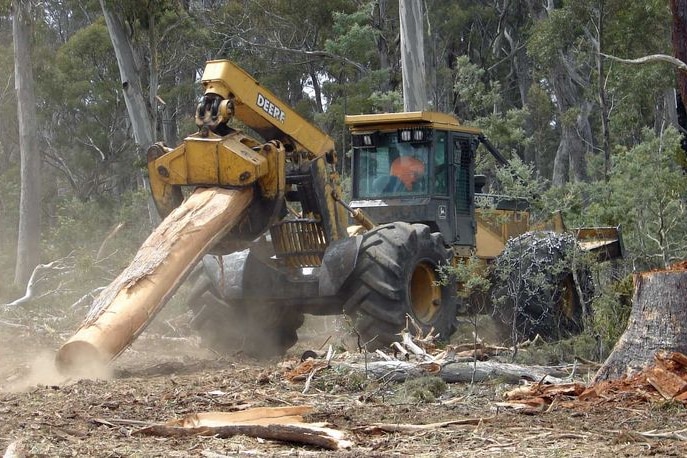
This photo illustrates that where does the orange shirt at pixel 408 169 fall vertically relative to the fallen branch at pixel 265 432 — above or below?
above

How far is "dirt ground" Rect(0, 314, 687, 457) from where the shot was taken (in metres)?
6.34

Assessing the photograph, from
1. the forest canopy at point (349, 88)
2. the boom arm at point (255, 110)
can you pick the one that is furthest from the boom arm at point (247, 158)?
the forest canopy at point (349, 88)

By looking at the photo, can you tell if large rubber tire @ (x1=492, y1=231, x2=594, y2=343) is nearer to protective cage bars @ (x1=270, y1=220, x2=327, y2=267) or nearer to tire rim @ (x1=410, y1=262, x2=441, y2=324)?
tire rim @ (x1=410, y1=262, x2=441, y2=324)

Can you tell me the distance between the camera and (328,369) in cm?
935

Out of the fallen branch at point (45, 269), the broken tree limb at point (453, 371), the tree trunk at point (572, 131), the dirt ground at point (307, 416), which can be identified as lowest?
the dirt ground at point (307, 416)

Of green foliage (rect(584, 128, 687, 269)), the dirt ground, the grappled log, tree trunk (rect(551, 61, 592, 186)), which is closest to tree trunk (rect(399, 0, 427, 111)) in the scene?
green foliage (rect(584, 128, 687, 269))

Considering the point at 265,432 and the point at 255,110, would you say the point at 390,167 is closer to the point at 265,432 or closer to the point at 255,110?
the point at 255,110

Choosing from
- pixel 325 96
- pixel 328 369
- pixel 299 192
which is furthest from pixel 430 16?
pixel 328 369

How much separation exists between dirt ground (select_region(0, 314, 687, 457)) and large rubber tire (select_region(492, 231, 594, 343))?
3029mm

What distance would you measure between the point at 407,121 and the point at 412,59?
935 cm

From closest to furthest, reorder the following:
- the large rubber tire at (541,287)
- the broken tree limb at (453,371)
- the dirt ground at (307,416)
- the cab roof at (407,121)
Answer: the dirt ground at (307,416)
the broken tree limb at (453,371)
the large rubber tire at (541,287)
the cab roof at (407,121)

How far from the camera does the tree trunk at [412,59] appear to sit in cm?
2178

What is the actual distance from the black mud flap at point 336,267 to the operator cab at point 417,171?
1861 millimetres

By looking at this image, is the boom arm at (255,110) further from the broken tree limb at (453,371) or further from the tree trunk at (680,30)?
the tree trunk at (680,30)
